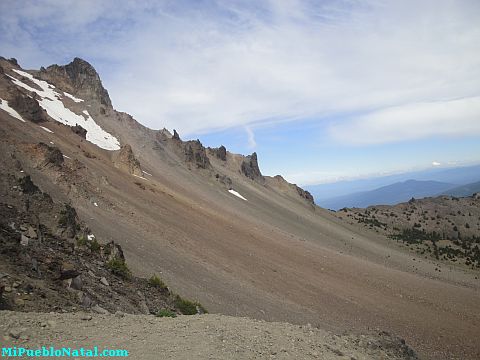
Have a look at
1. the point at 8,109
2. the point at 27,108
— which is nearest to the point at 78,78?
the point at 27,108

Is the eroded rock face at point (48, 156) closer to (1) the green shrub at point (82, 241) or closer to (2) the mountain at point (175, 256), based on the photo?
(2) the mountain at point (175, 256)

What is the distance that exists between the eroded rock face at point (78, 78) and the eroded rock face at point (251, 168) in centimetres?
3357

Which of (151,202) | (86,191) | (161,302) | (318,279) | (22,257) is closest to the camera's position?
(22,257)

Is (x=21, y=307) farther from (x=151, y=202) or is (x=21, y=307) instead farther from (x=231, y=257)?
(x=151, y=202)

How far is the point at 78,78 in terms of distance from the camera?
72.9 metres

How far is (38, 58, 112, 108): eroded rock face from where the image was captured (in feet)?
233

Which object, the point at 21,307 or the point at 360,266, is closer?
the point at 21,307

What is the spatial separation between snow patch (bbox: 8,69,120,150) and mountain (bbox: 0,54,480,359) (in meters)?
0.56

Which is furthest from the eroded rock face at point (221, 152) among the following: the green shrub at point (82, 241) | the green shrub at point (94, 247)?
the green shrub at point (94, 247)

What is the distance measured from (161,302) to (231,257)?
14.0 meters

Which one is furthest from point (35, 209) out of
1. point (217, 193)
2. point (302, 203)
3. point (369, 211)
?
point (369, 211)

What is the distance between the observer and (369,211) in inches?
3944

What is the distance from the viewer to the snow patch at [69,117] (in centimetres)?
5361

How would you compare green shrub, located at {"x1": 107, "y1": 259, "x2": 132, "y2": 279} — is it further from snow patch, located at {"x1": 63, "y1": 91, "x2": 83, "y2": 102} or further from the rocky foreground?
snow patch, located at {"x1": 63, "y1": 91, "x2": 83, "y2": 102}
